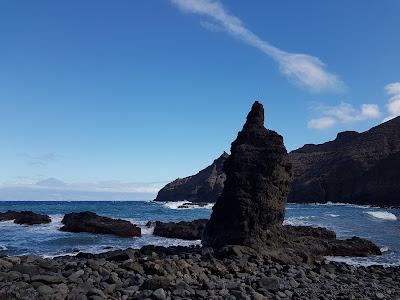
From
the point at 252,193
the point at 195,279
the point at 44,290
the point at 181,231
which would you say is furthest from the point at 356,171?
the point at 44,290

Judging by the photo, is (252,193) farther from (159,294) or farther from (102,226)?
(102,226)

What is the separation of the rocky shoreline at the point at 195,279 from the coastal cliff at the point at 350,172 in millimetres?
93023

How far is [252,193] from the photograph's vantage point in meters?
25.8

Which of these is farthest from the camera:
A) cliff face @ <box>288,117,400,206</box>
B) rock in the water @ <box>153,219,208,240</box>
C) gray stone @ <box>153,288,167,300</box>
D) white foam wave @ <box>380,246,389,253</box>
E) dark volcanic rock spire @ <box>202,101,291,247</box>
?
cliff face @ <box>288,117,400,206</box>

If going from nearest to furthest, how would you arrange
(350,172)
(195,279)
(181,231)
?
(195,279)
(181,231)
(350,172)

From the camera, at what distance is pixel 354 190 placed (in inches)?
5231

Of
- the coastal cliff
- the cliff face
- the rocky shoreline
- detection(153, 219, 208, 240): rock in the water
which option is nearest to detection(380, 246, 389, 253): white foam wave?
the rocky shoreline

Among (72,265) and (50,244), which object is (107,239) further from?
(72,265)

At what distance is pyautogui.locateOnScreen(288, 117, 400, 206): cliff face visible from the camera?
404 ft

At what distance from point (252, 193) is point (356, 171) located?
390ft

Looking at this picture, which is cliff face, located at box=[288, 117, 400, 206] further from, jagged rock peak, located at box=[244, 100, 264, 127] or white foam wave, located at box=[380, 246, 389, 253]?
jagged rock peak, located at box=[244, 100, 264, 127]

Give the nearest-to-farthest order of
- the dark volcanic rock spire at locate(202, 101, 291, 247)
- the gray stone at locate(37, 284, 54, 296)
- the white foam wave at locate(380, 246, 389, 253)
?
the gray stone at locate(37, 284, 54, 296) < the dark volcanic rock spire at locate(202, 101, 291, 247) < the white foam wave at locate(380, 246, 389, 253)

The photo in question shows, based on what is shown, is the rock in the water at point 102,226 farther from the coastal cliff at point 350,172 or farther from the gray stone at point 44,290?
the coastal cliff at point 350,172

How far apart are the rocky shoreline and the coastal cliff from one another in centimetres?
9302
